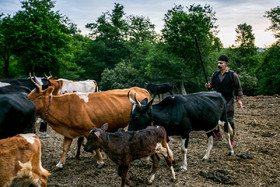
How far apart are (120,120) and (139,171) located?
1281 mm

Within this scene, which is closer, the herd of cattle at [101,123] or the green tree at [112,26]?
the herd of cattle at [101,123]

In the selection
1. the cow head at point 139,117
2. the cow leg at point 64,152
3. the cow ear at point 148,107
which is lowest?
the cow leg at point 64,152

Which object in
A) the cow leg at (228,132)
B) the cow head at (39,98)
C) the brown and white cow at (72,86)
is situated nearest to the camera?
the cow head at (39,98)

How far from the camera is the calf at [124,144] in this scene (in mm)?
3583

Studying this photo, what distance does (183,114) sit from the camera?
487 cm

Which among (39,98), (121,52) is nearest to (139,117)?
(39,98)

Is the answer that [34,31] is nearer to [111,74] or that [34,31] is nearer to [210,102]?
[111,74]

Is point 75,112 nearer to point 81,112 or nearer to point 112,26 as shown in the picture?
point 81,112

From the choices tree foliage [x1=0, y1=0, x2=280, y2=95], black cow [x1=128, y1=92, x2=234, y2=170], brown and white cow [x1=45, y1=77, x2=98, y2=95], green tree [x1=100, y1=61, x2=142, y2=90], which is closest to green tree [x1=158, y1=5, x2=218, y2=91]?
tree foliage [x1=0, y1=0, x2=280, y2=95]

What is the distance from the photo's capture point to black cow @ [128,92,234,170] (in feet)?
14.8

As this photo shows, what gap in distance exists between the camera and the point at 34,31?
20.1 metres

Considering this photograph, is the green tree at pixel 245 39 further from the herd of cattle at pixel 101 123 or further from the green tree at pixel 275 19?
the herd of cattle at pixel 101 123

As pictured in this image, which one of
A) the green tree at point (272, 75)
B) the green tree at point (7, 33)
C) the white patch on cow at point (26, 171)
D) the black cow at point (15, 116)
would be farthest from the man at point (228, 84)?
the green tree at point (272, 75)

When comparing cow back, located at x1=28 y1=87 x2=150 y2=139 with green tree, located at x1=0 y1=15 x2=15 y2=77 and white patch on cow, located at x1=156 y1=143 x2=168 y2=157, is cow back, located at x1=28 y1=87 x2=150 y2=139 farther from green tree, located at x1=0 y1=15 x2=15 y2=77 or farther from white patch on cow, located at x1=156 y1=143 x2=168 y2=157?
green tree, located at x1=0 y1=15 x2=15 y2=77
